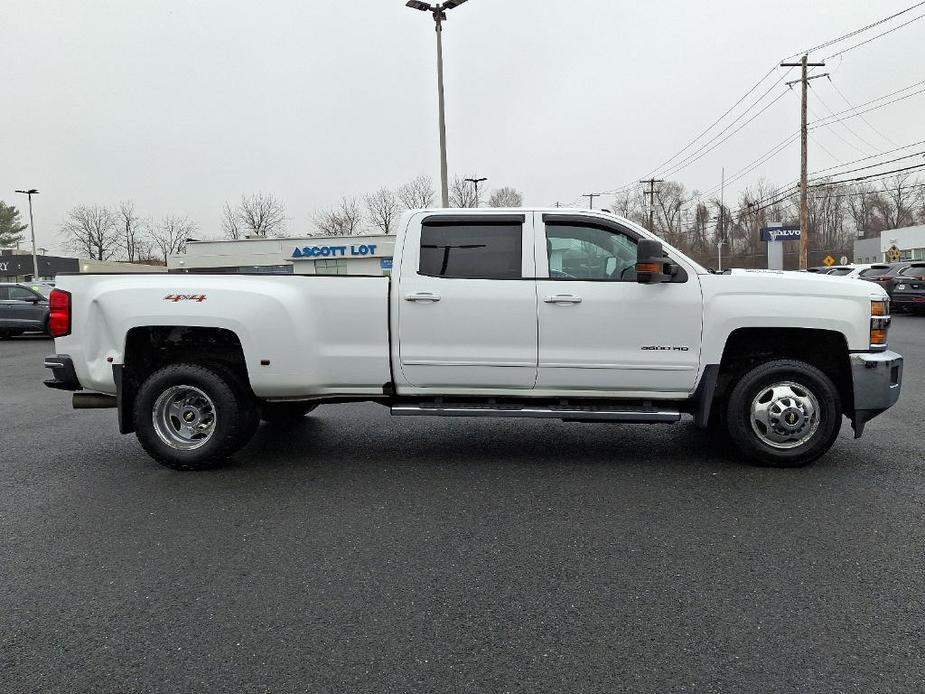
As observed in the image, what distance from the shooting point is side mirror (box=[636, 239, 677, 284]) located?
494 cm

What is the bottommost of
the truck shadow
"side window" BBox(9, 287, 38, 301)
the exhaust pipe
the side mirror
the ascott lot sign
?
the truck shadow

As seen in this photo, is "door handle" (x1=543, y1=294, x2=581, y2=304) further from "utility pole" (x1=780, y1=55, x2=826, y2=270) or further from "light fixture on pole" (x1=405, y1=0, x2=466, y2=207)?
"utility pole" (x1=780, y1=55, x2=826, y2=270)

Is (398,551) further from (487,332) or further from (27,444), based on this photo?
(27,444)

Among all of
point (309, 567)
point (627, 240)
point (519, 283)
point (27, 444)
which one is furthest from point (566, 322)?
point (27, 444)

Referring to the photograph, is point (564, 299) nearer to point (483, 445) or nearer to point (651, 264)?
point (651, 264)

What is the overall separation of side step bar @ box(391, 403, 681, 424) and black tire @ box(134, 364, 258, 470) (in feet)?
4.28

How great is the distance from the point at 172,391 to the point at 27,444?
2.24 metres

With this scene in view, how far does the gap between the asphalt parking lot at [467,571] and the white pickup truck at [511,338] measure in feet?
1.55

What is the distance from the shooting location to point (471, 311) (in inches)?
206

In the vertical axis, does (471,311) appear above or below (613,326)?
above

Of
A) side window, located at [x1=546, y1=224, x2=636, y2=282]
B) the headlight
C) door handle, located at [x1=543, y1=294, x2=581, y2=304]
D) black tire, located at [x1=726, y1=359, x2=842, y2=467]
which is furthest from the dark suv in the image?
the headlight

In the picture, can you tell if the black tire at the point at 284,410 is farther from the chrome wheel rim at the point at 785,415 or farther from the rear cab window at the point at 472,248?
the chrome wheel rim at the point at 785,415

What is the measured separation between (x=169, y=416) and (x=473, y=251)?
2.77m

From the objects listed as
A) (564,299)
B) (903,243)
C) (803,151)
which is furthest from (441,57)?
(903,243)
